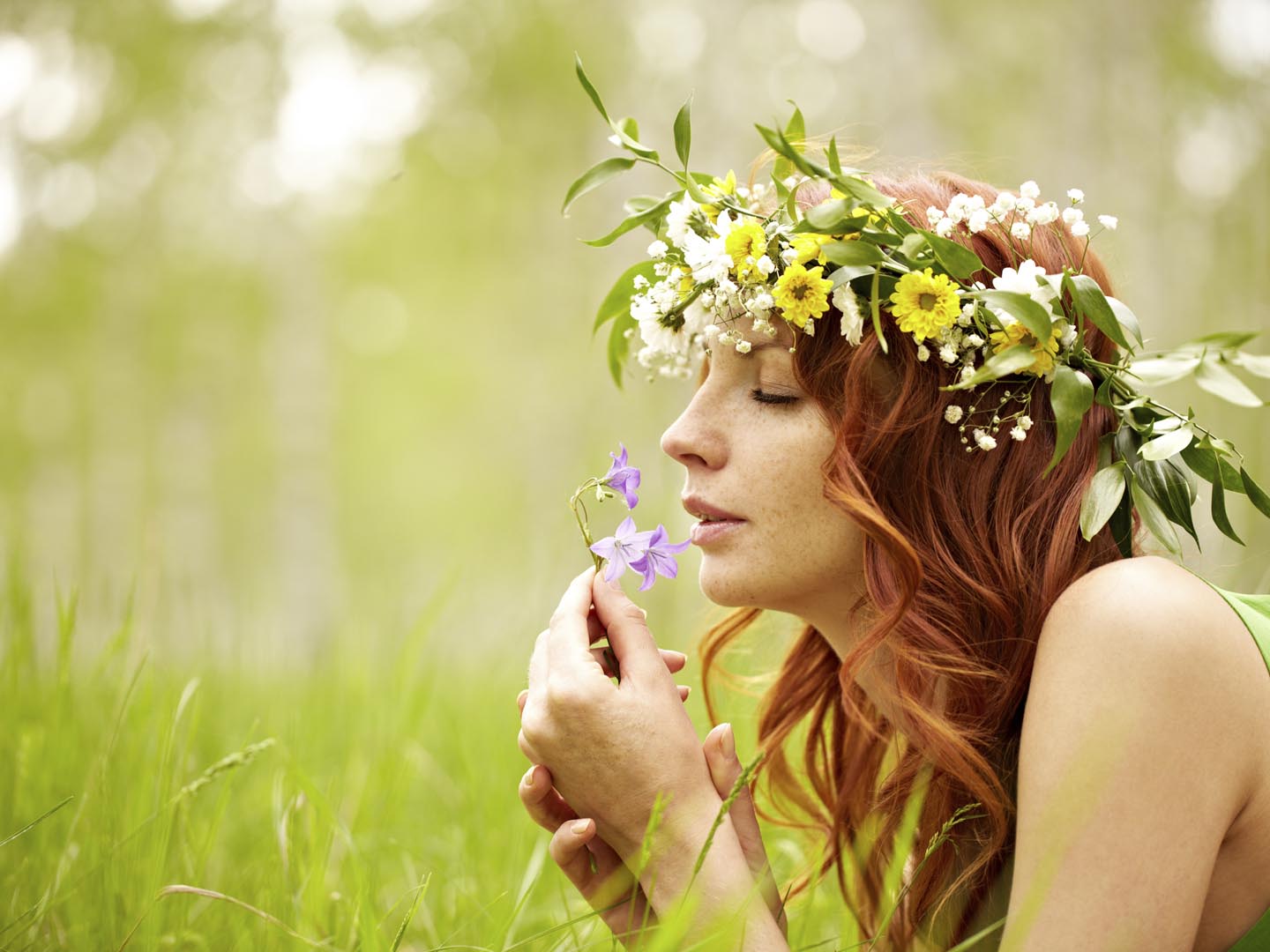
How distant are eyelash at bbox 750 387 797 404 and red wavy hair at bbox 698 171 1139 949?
0.04m

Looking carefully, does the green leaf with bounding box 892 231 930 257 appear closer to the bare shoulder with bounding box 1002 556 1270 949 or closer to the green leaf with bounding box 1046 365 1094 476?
the green leaf with bounding box 1046 365 1094 476

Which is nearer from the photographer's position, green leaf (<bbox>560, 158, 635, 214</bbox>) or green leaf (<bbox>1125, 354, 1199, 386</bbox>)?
green leaf (<bbox>1125, 354, 1199, 386</bbox>)

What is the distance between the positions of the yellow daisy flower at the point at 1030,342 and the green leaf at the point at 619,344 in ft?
2.43

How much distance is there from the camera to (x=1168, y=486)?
4.67 feet

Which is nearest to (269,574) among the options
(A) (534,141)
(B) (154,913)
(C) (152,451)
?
(C) (152,451)

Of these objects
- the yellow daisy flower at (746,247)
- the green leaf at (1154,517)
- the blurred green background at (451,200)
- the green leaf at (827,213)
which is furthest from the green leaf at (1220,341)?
the blurred green background at (451,200)

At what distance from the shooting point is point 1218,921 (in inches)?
54.0

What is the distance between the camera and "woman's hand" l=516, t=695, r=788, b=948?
147cm

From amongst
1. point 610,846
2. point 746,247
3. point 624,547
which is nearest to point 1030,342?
point 746,247

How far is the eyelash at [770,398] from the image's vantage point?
158cm

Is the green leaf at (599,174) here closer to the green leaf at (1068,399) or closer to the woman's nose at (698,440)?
the woman's nose at (698,440)

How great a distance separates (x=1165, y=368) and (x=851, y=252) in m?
0.43

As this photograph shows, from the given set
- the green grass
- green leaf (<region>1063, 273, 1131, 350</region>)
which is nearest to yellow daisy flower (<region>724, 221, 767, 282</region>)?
green leaf (<region>1063, 273, 1131, 350</region>)

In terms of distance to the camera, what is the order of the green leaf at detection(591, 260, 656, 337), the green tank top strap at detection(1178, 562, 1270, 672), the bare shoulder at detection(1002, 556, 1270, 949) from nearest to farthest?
1. the bare shoulder at detection(1002, 556, 1270, 949)
2. the green tank top strap at detection(1178, 562, 1270, 672)
3. the green leaf at detection(591, 260, 656, 337)
